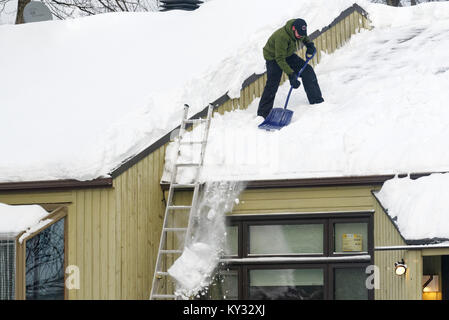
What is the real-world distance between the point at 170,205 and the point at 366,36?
6.14m

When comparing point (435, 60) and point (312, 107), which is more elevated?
point (435, 60)

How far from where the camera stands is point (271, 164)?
9.71 meters

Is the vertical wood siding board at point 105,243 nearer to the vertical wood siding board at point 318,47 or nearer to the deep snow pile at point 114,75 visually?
the deep snow pile at point 114,75

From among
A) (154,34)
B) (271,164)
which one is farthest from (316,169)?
(154,34)

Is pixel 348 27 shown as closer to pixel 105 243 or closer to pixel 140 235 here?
pixel 140 235

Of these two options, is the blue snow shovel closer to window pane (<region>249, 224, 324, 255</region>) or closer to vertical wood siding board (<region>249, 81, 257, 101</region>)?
vertical wood siding board (<region>249, 81, 257, 101</region>)

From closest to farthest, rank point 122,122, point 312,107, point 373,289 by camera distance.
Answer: point 373,289 → point 122,122 → point 312,107

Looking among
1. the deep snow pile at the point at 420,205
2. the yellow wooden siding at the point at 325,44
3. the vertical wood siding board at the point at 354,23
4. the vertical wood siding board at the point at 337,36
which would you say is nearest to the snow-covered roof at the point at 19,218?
the yellow wooden siding at the point at 325,44

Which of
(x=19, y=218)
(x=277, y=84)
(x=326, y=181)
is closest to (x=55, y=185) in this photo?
(x=19, y=218)

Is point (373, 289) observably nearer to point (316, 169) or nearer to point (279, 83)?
point (316, 169)

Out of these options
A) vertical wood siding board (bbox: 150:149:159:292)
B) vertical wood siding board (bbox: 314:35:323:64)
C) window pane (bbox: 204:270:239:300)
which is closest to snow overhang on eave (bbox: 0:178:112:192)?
vertical wood siding board (bbox: 150:149:159:292)

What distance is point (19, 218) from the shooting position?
880cm

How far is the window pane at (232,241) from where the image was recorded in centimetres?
955

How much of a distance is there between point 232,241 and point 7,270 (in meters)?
2.58
